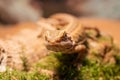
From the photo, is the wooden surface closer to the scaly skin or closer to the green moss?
the scaly skin

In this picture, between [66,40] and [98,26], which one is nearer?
[66,40]

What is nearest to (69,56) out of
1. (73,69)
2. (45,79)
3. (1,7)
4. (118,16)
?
(73,69)

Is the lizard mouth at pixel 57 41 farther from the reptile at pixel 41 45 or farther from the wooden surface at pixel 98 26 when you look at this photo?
the wooden surface at pixel 98 26

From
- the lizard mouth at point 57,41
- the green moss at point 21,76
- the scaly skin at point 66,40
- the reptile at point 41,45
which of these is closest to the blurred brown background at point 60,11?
the reptile at point 41,45

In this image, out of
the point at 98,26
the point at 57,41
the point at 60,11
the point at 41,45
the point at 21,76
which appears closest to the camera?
the point at 57,41

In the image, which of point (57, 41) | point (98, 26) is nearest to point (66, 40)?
point (57, 41)

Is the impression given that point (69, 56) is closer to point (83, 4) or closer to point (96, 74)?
point (96, 74)

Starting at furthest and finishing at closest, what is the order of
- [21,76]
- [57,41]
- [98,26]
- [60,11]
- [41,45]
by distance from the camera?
[60,11], [98,26], [41,45], [21,76], [57,41]

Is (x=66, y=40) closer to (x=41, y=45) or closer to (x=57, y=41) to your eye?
(x=57, y=41)
